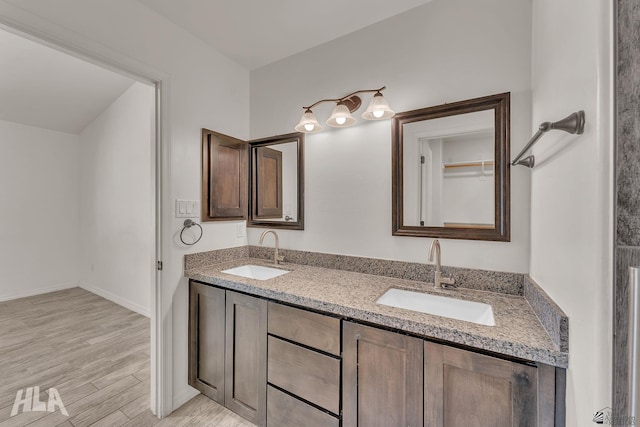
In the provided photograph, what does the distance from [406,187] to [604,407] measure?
1196 millimetres

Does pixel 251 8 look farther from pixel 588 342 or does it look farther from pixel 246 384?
pixel 246 384

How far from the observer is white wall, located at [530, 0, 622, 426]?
0.54 metres

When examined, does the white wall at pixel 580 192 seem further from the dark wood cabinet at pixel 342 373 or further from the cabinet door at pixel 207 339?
the cabinet door at pixel 207 339

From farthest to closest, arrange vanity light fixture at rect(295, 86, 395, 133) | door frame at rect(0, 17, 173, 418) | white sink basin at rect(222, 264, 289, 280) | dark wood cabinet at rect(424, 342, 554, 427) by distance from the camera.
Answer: white sink basin at rect(222, 264, 289, 280) → door frame at rect(0, 17, 173, 418) → vanity light fixture at rect(295, 86, 395, 133) → dark wood cabinet at rect(424, 342, 554, 427)

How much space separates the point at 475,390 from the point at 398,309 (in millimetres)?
362

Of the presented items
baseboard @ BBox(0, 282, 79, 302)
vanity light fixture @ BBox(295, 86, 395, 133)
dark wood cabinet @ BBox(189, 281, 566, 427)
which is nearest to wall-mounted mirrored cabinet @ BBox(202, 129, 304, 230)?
vanity light fixture @ BBox(295, 86, 395, 133)

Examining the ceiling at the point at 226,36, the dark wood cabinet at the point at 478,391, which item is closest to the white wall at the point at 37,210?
the ceiling at the point at 226,36

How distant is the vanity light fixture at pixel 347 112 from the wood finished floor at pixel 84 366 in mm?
1995

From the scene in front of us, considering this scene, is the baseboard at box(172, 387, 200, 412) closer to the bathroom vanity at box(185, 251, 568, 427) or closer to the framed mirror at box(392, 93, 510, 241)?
the bathroom vanity at box(185, 251, 568, 427)

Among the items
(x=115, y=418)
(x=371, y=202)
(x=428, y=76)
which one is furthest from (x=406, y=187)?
(x=115, y=418)

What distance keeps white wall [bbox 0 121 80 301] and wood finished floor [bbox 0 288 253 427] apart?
462 mm

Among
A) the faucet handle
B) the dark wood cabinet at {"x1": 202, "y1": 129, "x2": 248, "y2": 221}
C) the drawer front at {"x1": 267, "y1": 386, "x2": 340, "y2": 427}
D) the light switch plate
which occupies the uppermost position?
the dark wood cabinet at {"x1": 202, "y1": 129, "x2": 248, "y2": 221}

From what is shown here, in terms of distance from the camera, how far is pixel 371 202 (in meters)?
1.71

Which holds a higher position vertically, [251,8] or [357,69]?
[251,8]
